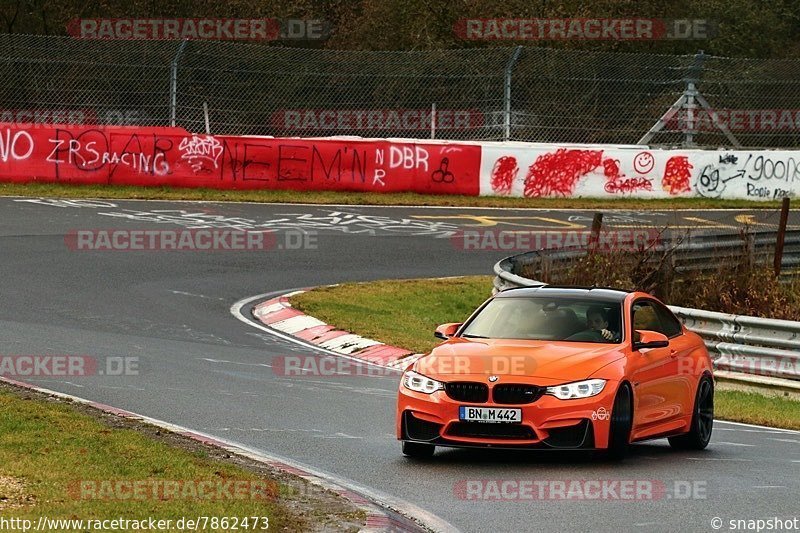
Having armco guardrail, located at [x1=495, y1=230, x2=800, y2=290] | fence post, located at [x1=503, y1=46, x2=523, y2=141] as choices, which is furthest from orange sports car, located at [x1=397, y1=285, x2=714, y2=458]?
fence post, located at [x1=503, y1=46, x2=523, y2=141]

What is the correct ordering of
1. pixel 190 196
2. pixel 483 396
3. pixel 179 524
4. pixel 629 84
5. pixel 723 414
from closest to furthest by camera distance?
pixel 179 524
pixel 483 396
pixel 723 414
pixel 190 196
pixel 629 84

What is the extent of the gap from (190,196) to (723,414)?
1884 cm

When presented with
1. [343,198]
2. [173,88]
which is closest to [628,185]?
[343,198]

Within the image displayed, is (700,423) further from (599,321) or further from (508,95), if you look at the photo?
(508,95)

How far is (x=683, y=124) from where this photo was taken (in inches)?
1378

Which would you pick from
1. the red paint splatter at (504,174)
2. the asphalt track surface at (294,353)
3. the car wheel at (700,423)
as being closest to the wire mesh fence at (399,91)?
the red paint splatter at (504,174)

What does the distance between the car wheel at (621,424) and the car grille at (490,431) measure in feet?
1.96

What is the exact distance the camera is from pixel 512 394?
35.3 feet

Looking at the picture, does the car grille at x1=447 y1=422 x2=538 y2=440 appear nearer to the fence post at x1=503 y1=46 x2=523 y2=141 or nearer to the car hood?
the car hood

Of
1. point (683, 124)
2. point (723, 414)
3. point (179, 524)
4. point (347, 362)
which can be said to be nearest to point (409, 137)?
point (683, 124)

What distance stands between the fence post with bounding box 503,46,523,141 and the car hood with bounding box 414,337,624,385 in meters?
21.8

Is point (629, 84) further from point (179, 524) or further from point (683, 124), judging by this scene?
point (179, 524)

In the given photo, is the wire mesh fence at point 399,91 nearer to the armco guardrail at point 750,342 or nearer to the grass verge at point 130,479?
the armco guardrail at point 750,342

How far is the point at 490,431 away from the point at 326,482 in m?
1.49
